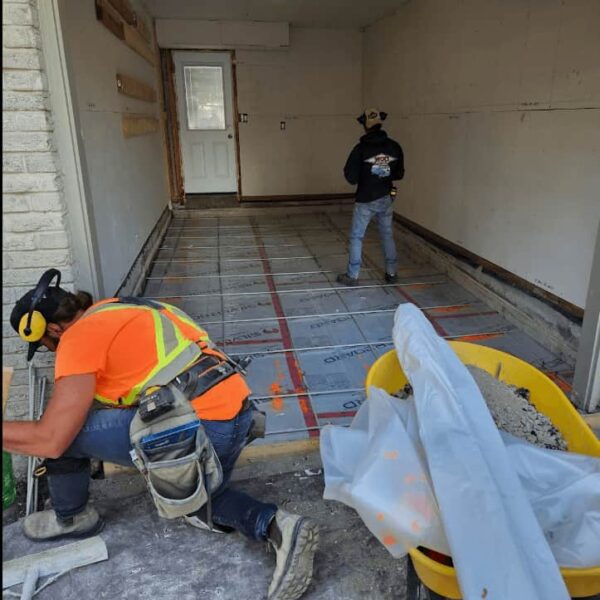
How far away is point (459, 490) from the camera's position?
1275 mm

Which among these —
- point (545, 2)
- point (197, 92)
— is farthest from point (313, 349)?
point (197, 92)

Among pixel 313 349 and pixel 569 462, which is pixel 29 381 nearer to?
pixel 313 349

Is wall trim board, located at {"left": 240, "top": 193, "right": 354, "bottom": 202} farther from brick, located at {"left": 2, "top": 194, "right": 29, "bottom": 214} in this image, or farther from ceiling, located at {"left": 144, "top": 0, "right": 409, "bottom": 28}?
brick, located at {"left": 2, "top": 194, "right": 29, "bottom": 214}

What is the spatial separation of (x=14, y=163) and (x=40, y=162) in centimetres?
9

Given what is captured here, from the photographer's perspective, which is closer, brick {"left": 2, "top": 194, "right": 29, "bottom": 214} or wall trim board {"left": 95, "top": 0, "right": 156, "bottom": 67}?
brick {"left": 2, "top": 194, "right": 29, "bottom": 214}

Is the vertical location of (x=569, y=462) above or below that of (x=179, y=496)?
above

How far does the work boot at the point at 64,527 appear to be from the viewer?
5.87 ft

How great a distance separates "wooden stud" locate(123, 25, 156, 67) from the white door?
3.56ft

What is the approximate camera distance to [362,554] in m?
1.72

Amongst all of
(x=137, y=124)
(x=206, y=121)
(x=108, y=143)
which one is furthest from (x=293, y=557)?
(x=206, y=121)

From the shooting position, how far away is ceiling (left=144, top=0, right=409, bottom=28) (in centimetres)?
589

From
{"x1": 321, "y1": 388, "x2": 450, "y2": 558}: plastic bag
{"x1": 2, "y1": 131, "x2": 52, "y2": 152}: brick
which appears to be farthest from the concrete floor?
{"x1": 2, "y1": 131, "x2": 52, "y2": 152}: brick

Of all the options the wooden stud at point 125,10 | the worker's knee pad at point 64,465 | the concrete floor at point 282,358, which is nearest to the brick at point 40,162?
the worker's knee pad at point 64,465

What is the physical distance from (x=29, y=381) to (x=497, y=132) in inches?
136
